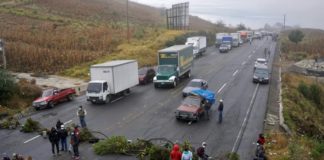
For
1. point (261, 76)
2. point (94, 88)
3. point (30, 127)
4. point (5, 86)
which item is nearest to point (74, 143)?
point (30, 127)

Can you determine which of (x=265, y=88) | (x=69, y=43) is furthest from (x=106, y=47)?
(x=265, y=88)

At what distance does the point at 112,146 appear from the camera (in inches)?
795

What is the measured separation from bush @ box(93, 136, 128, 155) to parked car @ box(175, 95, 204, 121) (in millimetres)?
6294

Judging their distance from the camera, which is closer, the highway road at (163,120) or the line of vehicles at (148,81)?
the highway road at (163,120)

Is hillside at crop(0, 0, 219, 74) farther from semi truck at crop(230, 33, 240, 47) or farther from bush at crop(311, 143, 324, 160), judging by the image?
bush at crop(311, 143, 324, 160)

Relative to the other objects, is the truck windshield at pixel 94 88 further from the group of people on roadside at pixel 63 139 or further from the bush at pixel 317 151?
the bush at pixel 317 151

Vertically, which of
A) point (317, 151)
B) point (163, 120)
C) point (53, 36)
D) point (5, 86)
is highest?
point (53, 36)

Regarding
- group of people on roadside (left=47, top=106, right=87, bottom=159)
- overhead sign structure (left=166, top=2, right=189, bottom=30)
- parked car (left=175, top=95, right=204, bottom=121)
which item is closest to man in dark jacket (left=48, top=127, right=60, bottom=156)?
group of people on roadside (left=47, top=106, right=87, bottom=159)

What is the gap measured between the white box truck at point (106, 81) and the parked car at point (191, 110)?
7.95m

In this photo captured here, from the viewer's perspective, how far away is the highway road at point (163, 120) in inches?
847

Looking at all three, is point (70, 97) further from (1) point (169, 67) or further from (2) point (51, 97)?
(1) point (169, 67)

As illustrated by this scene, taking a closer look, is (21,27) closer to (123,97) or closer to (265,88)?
(123,97)

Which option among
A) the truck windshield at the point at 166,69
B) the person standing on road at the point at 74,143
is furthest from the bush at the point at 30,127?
the truck windshield at the point at 166,69

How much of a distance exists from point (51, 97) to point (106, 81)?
4.71 meters
